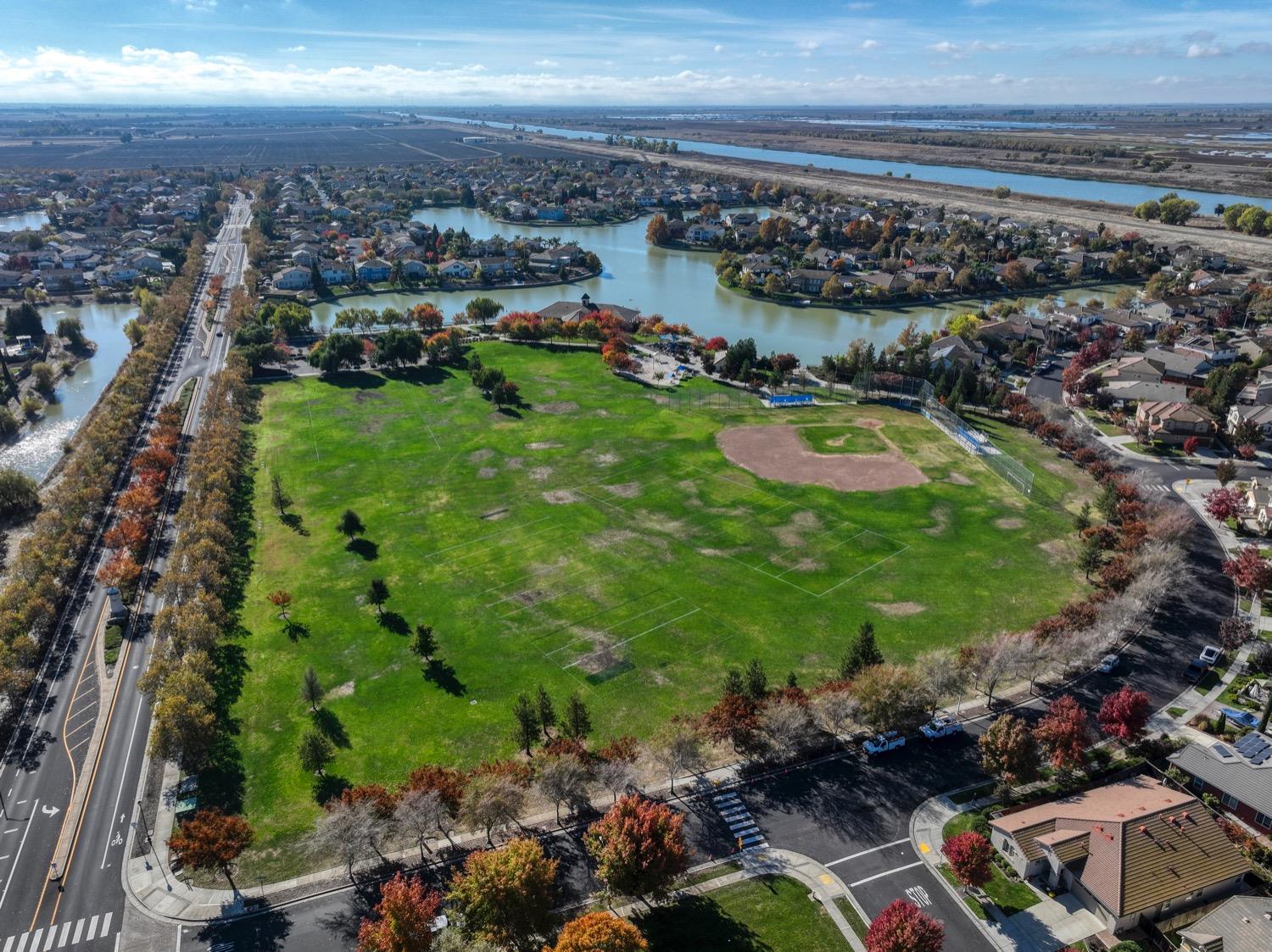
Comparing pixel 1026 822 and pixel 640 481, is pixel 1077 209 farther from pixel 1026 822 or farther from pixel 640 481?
pixel 1026 822

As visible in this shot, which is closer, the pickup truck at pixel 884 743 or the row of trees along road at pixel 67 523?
the pickup truck at pixel 884 743

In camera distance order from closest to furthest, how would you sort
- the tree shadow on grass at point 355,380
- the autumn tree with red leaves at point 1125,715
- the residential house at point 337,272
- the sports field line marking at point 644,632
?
the autumn tree with red leaves at point 1125,715
the sports field line marking at point 644,632
the tree shadow on grass at point 355,380
the residential house at point 337,272

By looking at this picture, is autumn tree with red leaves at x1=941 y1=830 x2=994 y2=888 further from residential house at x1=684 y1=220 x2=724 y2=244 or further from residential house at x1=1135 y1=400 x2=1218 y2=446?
residential house at x1=684 y1=220 x2=724 y2=244

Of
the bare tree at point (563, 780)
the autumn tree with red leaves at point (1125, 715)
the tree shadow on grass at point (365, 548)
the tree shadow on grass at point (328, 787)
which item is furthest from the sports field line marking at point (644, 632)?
the autumn tree with red leaves at point (1125, 715)

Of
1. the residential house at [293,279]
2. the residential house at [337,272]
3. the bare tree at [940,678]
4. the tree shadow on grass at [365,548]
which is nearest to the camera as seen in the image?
the bare tree at [940,678]

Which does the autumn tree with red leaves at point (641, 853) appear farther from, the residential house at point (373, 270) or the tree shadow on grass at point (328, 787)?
the residential house at point (373, 270)

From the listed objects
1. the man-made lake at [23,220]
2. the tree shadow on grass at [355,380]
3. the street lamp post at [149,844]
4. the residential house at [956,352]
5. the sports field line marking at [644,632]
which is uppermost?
the man-made lake at [23,220]

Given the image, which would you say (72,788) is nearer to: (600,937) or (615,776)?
(615,776)

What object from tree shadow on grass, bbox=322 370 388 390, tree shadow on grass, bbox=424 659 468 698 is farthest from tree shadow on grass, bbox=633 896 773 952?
tree shadow on grass, bbox=322 370 388 390
